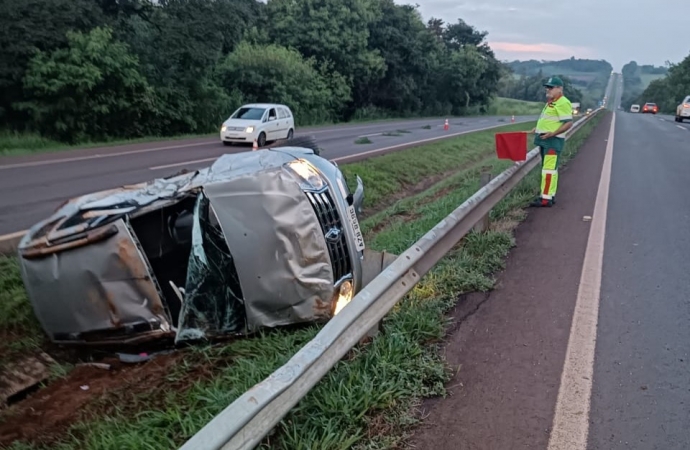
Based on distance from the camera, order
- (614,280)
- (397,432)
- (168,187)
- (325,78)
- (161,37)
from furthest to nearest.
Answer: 1. (325,78)
2. (161,37)
3. (614,280)
4. (168,187)
5. (397,432)

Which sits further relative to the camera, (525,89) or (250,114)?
(525,89)

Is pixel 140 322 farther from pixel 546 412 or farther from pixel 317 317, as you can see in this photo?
pixel 546 412

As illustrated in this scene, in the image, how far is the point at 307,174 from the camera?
4418 mm

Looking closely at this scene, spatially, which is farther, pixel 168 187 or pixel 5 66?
pixel 5 66

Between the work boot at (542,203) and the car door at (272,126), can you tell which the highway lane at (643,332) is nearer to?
the work boot at (542,203)

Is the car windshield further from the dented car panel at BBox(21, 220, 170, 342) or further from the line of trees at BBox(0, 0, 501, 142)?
the dented car panel at BBox(21, 220, 170, 342)

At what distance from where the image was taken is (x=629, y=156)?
15.4 metres

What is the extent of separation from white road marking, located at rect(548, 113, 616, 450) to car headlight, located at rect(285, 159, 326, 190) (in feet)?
6.83

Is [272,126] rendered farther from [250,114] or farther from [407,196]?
[407,196]

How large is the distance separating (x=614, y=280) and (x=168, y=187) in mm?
3870

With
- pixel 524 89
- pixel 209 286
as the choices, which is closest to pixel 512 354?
pixel 209 286

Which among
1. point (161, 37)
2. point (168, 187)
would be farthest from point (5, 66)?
point (168, 187)

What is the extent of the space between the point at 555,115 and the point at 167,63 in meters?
18.9

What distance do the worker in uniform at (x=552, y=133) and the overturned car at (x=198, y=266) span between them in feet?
16.1
